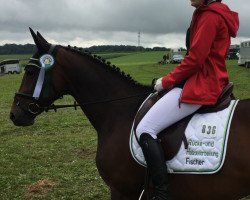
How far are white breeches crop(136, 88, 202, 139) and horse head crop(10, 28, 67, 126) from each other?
1.32m

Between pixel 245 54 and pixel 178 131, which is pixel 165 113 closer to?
pixel 178 131

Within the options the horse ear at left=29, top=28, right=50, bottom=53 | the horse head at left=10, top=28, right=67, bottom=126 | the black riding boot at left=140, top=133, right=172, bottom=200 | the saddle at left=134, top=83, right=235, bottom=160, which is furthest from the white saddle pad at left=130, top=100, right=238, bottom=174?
the horse ear at left=29, top=28, right=50, bottom=53

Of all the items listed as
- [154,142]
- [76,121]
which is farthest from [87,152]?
[154,142]

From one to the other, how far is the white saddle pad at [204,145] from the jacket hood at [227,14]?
863 millimetres

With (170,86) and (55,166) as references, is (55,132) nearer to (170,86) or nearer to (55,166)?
(55,166)

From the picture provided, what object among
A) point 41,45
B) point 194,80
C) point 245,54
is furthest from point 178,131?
point 245,54

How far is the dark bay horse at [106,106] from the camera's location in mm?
4902

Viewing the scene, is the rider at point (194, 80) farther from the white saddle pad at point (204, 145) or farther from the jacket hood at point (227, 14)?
the white saddle pad at point (204, 145)

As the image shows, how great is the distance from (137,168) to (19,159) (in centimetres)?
704

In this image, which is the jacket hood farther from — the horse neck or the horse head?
the horse head

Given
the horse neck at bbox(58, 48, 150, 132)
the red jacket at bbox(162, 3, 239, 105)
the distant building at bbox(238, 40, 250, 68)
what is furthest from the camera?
the distant building at bbox(238, 40, 250, 68)

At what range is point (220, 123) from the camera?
475 centimetres

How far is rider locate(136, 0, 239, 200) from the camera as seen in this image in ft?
15.1

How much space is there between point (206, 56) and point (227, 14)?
0.52 meters
